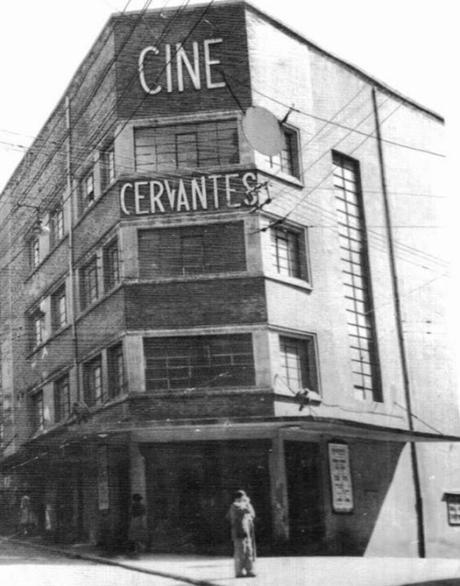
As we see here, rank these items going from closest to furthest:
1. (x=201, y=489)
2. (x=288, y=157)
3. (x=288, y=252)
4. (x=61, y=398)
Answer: (x=201, y=489)
(x=61, y=398)
(x=288, y=157)
(x=288, y=252)

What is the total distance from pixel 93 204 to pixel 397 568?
7.41 metres

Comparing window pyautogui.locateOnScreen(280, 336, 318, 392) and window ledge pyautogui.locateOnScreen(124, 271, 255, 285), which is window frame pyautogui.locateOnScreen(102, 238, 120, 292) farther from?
window pyautogui.locateOnScreen(280, 336, 318, 392)

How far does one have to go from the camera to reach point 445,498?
45.9 ft

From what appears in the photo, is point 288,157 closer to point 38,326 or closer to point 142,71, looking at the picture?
point 142,71

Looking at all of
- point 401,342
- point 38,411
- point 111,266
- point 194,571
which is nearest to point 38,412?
point 38,411

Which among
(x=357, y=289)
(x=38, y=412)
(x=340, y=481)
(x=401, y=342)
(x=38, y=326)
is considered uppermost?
(x=357, y=289)

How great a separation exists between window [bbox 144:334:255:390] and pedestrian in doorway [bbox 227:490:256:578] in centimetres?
204

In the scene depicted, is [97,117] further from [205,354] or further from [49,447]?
[49,447]

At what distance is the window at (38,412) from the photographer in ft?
43.4

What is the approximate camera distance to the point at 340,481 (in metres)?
13.4

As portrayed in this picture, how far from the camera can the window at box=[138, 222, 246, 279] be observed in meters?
12.9

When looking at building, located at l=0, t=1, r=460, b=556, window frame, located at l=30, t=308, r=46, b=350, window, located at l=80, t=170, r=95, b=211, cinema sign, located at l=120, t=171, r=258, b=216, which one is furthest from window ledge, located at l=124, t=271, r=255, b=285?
window frame, located at l=30, t=308, r=46, b=350

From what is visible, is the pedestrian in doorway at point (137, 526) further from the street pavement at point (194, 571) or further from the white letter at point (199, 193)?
the white letter at point (199, 193)

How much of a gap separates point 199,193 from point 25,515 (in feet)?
18.8
